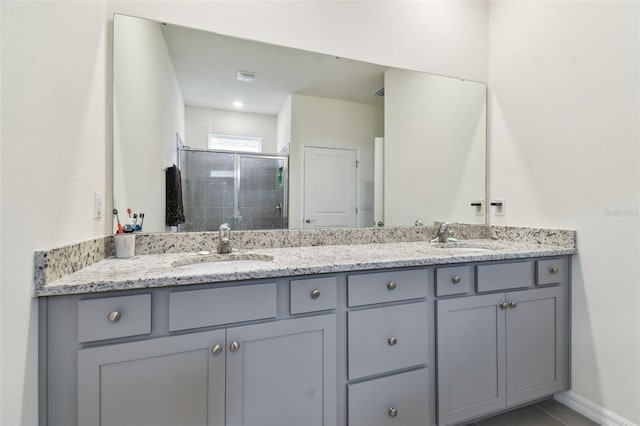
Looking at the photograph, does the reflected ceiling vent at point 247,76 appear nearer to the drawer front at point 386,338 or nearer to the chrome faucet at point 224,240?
the chrome faucet at point 224,240

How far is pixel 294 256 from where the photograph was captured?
1395mm

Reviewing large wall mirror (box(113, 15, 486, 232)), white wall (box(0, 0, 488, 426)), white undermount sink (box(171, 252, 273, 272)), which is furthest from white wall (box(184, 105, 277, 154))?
white undermount sink (box(171, 252, 273, 272))

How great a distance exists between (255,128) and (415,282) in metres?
1.17

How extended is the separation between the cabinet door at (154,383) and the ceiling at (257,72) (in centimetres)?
121

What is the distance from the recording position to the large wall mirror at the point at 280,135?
149cm

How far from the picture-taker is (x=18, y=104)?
78 centimetres

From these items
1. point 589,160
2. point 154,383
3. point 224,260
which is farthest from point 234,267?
point 589,160

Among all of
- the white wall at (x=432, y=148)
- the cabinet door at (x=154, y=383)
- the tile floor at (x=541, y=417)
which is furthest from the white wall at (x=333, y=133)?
the tile floor at (x=541, y=417)

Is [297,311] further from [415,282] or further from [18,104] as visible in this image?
[18,104]

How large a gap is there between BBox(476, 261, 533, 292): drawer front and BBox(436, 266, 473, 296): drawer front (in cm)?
6

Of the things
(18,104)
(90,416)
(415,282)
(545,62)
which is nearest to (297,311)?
(415,282)

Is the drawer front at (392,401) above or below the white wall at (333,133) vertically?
below

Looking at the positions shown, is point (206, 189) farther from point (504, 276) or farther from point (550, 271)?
point (550, 271)

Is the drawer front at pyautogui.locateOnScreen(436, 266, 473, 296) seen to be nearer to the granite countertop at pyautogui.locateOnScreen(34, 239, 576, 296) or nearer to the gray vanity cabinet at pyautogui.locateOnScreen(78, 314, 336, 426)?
the granite countertop at pyautogui.locateOnScreen(34, 239, 576, 296)
